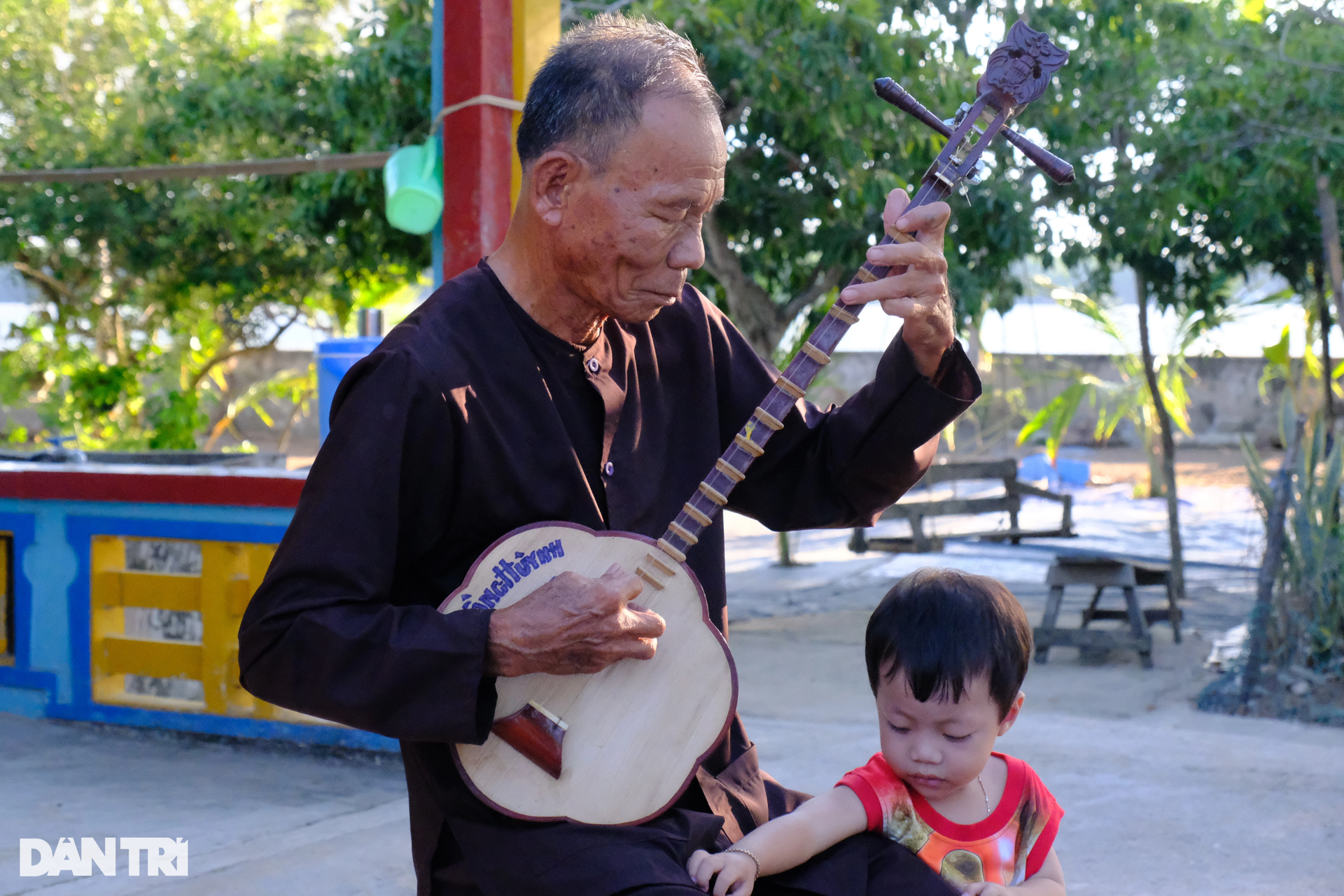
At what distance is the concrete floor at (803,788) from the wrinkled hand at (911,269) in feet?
6.72

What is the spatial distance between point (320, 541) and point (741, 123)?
5.40 metres

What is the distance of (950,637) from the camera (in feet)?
6.02

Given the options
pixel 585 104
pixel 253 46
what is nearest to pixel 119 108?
pixel 253 46

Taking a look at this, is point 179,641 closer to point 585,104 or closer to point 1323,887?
point 585,104

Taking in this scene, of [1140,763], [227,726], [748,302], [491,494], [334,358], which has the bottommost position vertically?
[1140,763]

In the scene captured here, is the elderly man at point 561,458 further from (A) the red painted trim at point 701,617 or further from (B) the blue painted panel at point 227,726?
(B) the blue painted panel at point 227,726

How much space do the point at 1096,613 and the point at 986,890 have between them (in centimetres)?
511

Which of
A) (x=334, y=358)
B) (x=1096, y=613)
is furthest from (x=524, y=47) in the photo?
(x=1096, y=613)

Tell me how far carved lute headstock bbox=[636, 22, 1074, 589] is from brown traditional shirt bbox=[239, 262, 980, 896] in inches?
4.6

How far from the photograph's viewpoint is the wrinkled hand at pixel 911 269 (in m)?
1.63

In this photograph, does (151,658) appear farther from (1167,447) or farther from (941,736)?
(1167,447)

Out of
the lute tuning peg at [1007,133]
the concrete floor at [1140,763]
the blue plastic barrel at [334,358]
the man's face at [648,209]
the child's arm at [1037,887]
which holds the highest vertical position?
the lute tuning peg at [1007,133]

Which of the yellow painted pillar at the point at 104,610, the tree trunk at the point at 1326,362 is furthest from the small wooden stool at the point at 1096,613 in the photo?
the yellow painted pillar at the point at 104,610

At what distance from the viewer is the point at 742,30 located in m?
5.80
